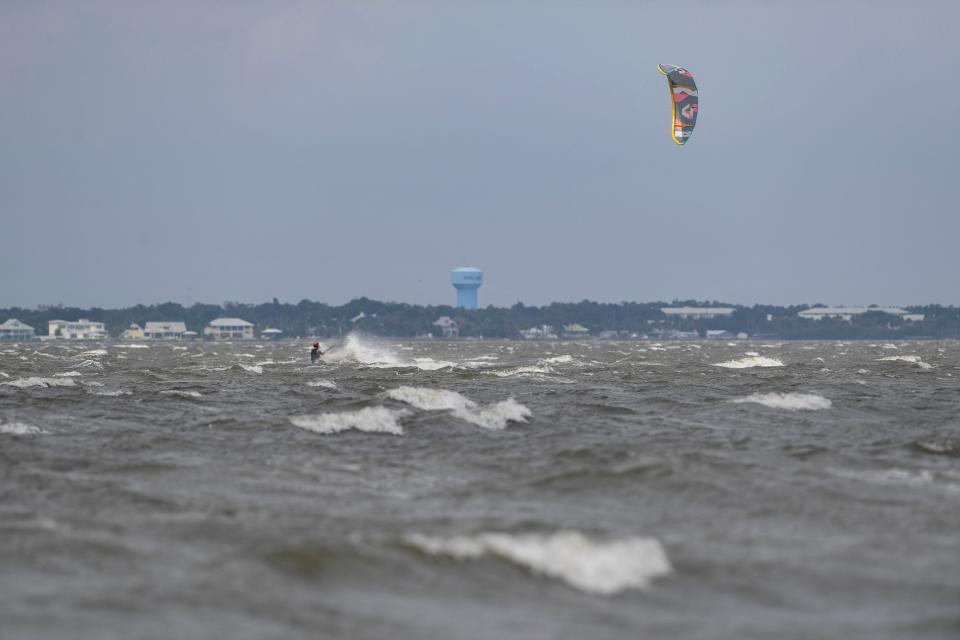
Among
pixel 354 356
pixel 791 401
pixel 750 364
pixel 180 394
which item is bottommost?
pixel 354 356

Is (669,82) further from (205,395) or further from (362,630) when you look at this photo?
(362,630)

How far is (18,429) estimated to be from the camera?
800 inches

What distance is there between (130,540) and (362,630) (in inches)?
145

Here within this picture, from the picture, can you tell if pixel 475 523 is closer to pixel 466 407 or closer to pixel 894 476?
pixel 894 476

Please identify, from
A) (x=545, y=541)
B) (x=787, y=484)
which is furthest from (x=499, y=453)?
(x=545, y=541)

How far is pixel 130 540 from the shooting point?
1118 cm

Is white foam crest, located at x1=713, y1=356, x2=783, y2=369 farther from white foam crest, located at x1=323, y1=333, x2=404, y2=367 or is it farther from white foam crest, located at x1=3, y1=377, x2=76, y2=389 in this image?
white foam crest, located at x1=3, y1=377, x2=76, y2=389

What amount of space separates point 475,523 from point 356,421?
32.7 ft

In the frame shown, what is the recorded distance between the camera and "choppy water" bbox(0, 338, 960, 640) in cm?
880

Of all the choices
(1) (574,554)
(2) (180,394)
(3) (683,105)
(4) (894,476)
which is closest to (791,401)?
(4) (894,476)

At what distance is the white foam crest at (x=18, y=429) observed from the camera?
1984cm

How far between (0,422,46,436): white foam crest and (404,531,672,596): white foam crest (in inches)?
425

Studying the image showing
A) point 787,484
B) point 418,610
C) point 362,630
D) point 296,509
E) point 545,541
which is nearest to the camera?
point 362,630

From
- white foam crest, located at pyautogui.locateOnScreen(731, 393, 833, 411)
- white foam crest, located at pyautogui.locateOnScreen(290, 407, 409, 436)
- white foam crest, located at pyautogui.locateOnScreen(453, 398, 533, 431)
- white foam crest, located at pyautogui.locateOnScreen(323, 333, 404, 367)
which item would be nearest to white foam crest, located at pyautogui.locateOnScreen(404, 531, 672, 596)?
white foam crest, located at pyautogui.locateOnScreen(290, 407, 409, 436)
